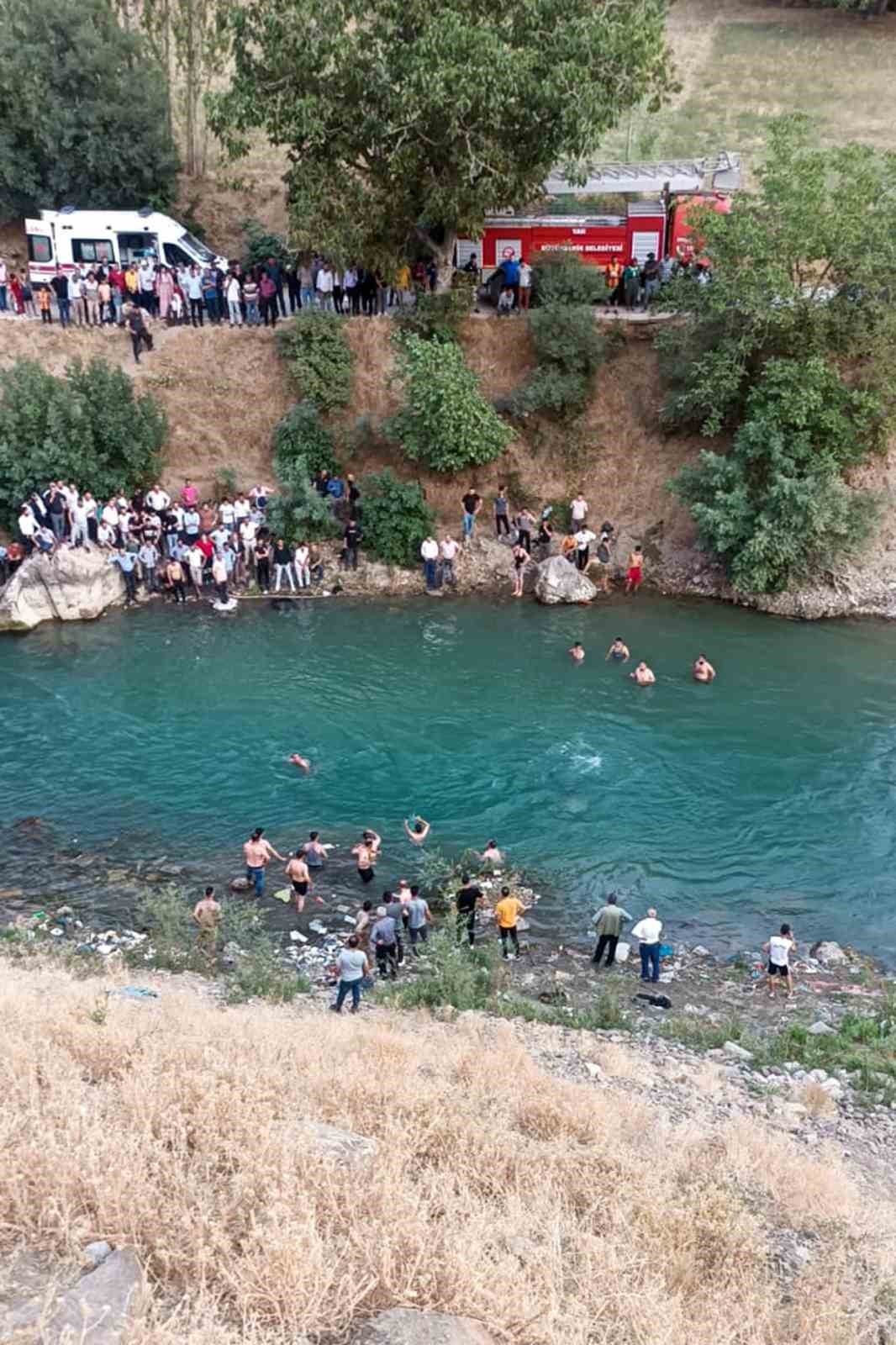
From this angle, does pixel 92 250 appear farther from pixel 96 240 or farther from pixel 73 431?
pixel 73 431

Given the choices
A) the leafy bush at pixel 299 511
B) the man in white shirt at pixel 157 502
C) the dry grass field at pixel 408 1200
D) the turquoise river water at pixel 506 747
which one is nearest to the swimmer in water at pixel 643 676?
the turquoise river water at pixel 506 747

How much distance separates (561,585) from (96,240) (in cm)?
1760

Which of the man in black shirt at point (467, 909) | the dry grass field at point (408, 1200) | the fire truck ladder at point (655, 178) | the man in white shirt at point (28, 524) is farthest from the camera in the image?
the fire truck ladder at point (655, 178)

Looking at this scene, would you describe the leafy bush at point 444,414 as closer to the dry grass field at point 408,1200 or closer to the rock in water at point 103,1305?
the dry grass field at point 408,1200

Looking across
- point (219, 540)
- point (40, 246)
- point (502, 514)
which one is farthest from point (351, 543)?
point (40, 246)

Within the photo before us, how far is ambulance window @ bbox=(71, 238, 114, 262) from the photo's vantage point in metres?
32.5

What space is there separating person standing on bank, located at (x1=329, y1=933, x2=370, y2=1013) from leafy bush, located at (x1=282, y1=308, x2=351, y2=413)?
1931 centimetres

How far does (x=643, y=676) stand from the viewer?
25.0 meters

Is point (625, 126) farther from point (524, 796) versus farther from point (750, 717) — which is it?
point (524, 796)

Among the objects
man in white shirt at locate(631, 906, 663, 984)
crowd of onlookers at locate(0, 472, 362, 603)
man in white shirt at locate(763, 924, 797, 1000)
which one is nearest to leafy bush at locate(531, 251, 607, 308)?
crowd of onlookers at locate(0, 472, 362, 603)

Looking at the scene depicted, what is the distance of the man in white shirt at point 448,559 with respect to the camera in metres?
29.3

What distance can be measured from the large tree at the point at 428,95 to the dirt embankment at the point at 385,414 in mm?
3849

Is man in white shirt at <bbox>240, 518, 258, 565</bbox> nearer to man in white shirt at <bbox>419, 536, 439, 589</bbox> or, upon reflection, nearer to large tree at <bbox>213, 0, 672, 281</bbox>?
man in white shirt at <bbox>419, 536, 439, 589</bbox>

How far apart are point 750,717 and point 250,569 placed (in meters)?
13.9
